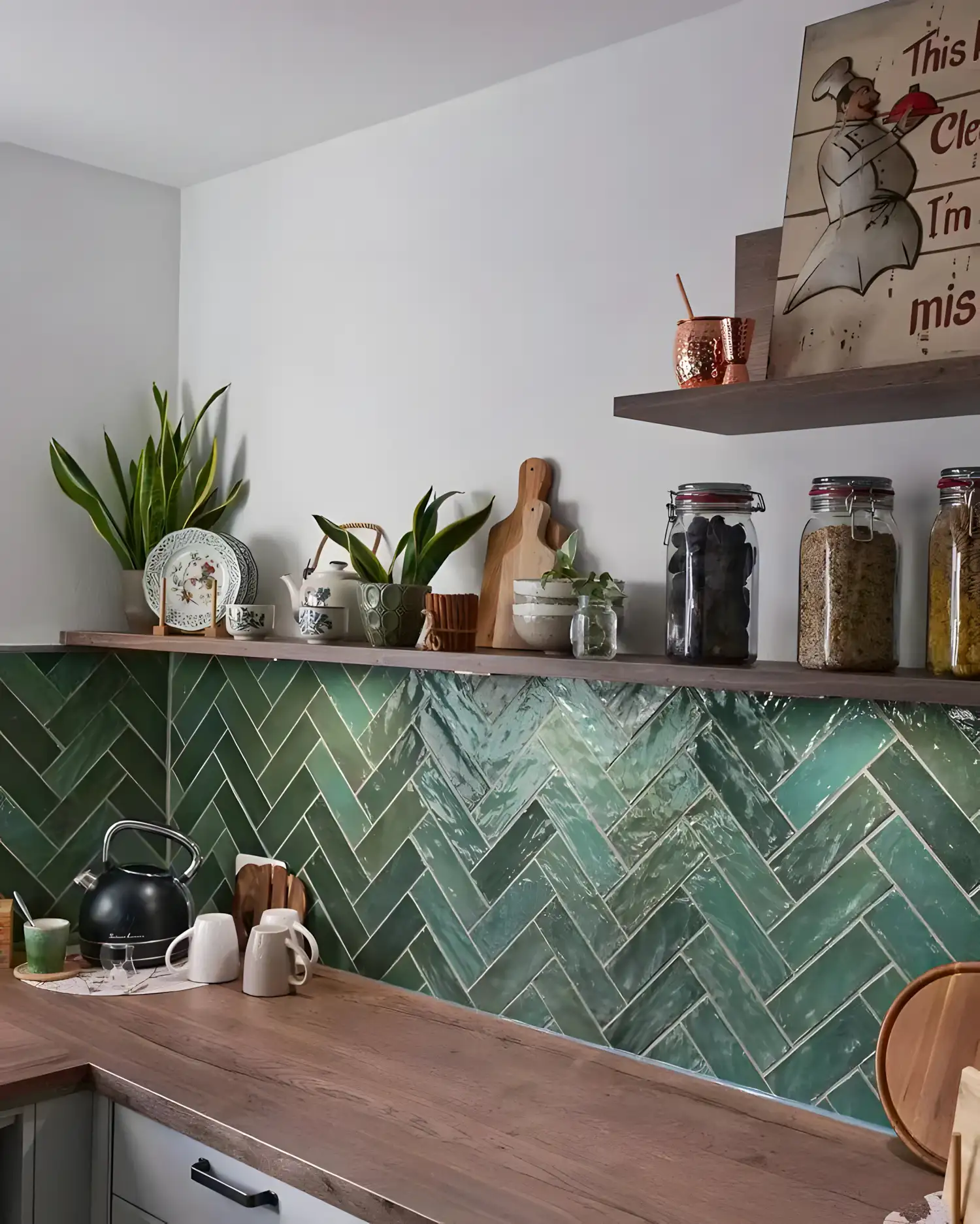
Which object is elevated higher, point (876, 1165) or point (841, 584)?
point (841, 584)

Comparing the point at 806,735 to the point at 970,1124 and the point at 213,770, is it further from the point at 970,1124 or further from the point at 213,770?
the point at 213,770

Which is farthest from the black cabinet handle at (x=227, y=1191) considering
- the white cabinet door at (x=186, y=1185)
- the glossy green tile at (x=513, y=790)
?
the glossy green tile at (x=513, y=790)

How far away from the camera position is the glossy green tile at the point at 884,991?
185 centimetres

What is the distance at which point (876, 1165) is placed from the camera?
175 cm

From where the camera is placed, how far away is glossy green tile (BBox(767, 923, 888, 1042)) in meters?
1.88

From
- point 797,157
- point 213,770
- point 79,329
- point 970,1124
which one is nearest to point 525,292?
point 797,157

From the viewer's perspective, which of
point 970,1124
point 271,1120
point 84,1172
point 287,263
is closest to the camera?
point 970,1124

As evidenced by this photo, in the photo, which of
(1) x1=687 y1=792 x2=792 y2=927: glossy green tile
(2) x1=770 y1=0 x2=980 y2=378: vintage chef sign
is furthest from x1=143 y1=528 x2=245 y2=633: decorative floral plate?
(2) x1=770 y1=0 x2=980 y2=378: vintage chef sign

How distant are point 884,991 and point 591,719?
66 cm

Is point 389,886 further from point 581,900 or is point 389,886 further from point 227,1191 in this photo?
point 227,1191

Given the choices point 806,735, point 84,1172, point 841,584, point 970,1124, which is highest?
point 841,584

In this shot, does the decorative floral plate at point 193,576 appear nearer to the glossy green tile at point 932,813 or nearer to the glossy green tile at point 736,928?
the glossy green tile at point 736,928

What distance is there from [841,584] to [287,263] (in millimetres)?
1647

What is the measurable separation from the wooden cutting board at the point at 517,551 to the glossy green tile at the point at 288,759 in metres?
0.58
